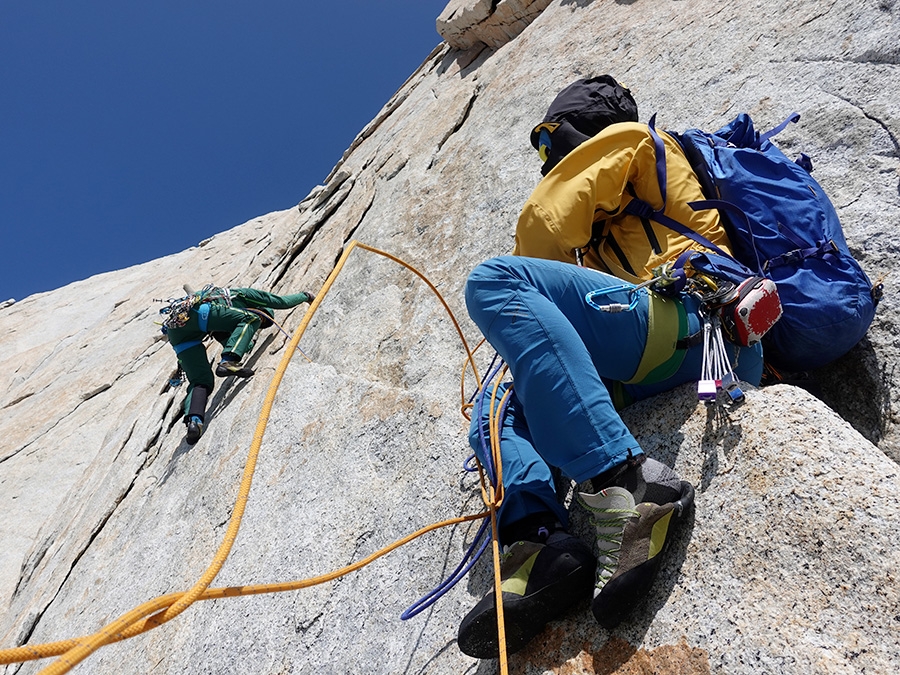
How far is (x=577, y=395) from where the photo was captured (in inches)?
77.7

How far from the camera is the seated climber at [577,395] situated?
193 cm

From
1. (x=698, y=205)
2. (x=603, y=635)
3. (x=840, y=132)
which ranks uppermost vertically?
(x=698, y=205)

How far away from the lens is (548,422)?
2012mm

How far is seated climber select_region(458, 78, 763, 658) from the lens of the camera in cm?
193

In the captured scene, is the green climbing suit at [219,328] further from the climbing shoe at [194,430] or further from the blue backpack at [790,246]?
the blue backpack at [790,246]

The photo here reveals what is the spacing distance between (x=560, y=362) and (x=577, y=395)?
0.41 ft

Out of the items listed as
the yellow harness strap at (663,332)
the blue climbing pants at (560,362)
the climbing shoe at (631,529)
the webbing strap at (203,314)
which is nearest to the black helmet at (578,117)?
the blue climbing pants at (560,362)

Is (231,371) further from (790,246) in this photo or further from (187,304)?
(790,246)

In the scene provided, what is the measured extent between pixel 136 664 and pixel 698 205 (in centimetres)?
406

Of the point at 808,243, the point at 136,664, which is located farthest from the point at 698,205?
the point at 136,664

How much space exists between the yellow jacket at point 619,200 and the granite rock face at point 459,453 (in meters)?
0.64

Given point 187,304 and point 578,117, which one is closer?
point 578,117

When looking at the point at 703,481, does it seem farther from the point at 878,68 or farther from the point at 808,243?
the point at 878,68

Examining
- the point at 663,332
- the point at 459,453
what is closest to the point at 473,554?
the point at 459,453
